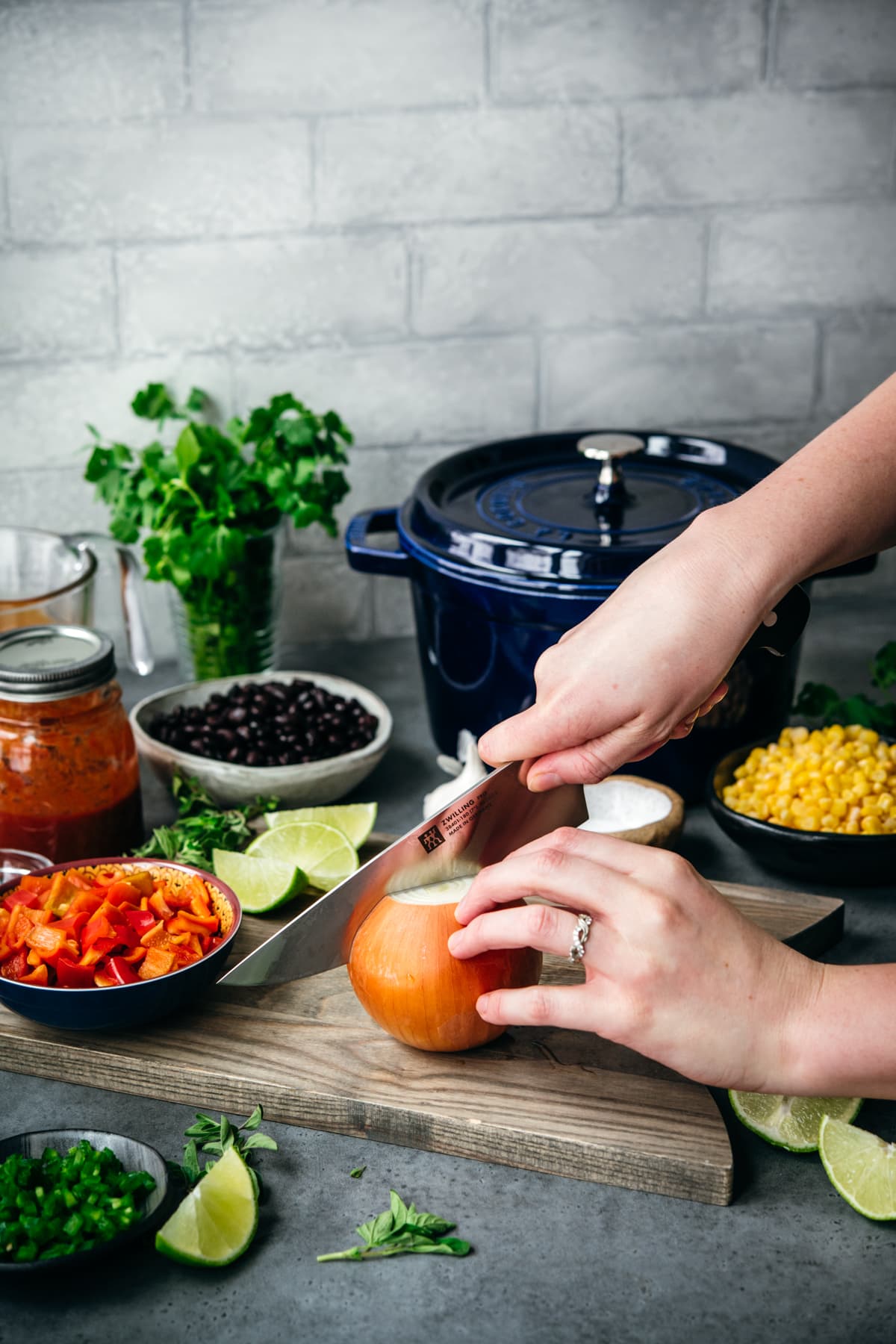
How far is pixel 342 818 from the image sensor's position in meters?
1.32

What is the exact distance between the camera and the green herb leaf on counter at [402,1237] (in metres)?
0.85

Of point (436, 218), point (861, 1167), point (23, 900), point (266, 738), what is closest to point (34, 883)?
point (23, 900)

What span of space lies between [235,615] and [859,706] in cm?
78

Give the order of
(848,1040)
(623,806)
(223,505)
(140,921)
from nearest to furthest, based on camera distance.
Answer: (848,1040), (140,921), (623,806), (223,505)

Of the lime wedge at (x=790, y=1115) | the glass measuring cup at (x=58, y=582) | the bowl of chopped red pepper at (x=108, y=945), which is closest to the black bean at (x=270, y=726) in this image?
the glass measuring cup at (x=58, y=582)

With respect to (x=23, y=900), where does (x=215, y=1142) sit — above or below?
below

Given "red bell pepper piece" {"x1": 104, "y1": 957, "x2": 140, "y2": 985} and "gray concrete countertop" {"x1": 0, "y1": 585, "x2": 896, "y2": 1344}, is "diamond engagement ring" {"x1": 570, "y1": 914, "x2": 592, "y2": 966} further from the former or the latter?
"red bell pepper piece" {"x1": 104, "y1": 957, "x2": 140, "y2": 985}

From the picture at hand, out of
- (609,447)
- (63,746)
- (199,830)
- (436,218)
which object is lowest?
(199,830)

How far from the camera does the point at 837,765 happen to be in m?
1.26

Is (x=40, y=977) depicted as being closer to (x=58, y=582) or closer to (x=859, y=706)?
(x=58, y=582)

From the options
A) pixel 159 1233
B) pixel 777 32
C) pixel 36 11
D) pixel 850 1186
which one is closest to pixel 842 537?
pixel 850 1186

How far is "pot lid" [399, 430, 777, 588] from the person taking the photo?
50.8 inches

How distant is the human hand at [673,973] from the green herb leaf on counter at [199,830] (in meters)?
0.45

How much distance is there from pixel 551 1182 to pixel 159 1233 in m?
0.28
